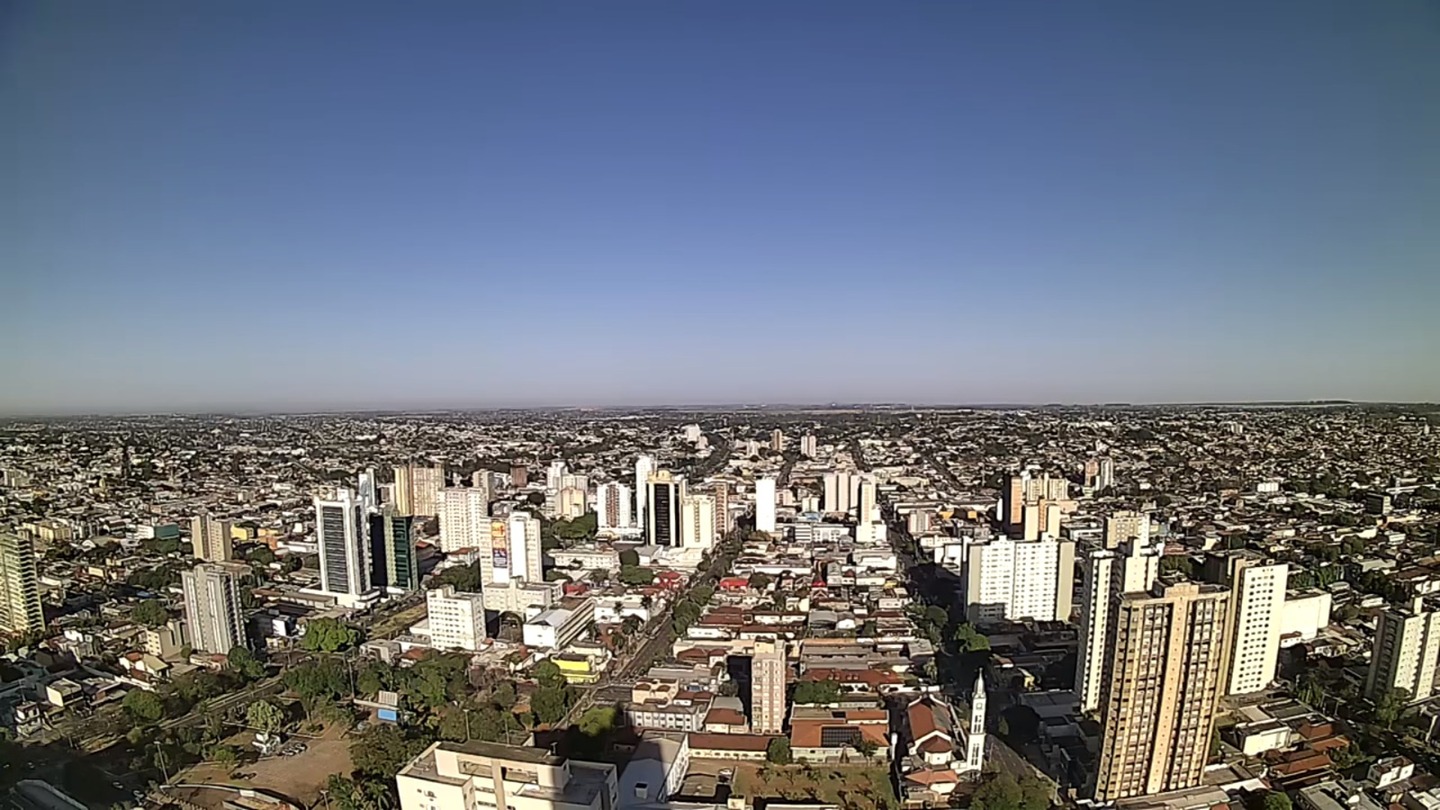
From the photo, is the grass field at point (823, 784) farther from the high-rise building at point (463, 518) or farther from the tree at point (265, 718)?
the high-rise building at point (463, 518)

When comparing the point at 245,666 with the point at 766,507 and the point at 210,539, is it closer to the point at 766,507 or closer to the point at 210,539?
the point at 210,539

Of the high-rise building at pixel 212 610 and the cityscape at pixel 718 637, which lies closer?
the cityscape at pixel 718 637

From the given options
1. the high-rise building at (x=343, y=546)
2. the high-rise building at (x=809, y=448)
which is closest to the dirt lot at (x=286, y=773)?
the high-rise building at (x=343, y=546)

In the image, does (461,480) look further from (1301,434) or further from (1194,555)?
(1301,434)

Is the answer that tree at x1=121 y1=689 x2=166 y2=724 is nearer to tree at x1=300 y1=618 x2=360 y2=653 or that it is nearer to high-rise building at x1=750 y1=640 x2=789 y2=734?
tree at x1=300 y1=618 x2=360 y2=653

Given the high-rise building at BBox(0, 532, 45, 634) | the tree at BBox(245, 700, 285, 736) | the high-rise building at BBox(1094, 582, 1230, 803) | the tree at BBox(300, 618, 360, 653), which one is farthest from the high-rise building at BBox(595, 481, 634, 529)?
the high-rise building at BBox(1094, 582, 1230, 803)

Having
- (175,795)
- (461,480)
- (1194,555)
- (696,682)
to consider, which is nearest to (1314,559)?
(1194,555)

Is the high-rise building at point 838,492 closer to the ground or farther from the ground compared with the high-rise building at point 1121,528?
closer to the ground

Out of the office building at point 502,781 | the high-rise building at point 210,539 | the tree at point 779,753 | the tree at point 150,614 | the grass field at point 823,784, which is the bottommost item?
the grass field at point 823,784
